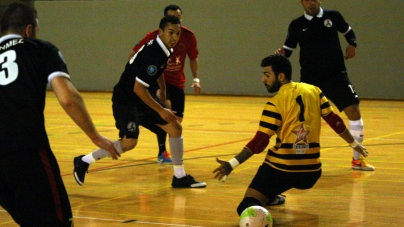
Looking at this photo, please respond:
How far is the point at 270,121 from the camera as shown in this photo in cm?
559

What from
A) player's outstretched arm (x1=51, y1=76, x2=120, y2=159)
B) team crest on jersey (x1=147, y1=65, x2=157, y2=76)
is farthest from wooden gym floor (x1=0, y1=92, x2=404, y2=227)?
player's outstretched arm (x1=51, y1=76, x2=120, y2=159)

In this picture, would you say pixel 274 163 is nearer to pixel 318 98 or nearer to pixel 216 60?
pixel 318 98

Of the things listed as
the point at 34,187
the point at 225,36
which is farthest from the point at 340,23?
the point at 225,36

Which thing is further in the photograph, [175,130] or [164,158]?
[164,158]

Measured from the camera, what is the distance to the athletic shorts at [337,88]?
828 cm

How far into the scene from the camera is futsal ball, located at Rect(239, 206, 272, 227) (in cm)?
527

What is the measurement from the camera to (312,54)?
27.8ft

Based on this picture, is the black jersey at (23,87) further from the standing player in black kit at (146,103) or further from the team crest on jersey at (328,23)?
the team crest on jersey at (328,23)

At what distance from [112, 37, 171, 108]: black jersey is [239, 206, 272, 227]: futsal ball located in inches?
81.8

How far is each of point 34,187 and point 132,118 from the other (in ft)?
11.7

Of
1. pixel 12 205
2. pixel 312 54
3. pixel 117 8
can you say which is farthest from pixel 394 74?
pixel 12 205

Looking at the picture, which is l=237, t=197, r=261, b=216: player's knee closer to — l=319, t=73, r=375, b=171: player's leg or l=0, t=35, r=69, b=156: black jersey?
l=0, t=35, r=69, b=156: black jersey

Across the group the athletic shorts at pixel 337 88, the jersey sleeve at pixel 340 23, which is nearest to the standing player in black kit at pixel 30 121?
the athletic shorts at pixel 337 88

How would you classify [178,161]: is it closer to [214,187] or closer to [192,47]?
[214,187]
